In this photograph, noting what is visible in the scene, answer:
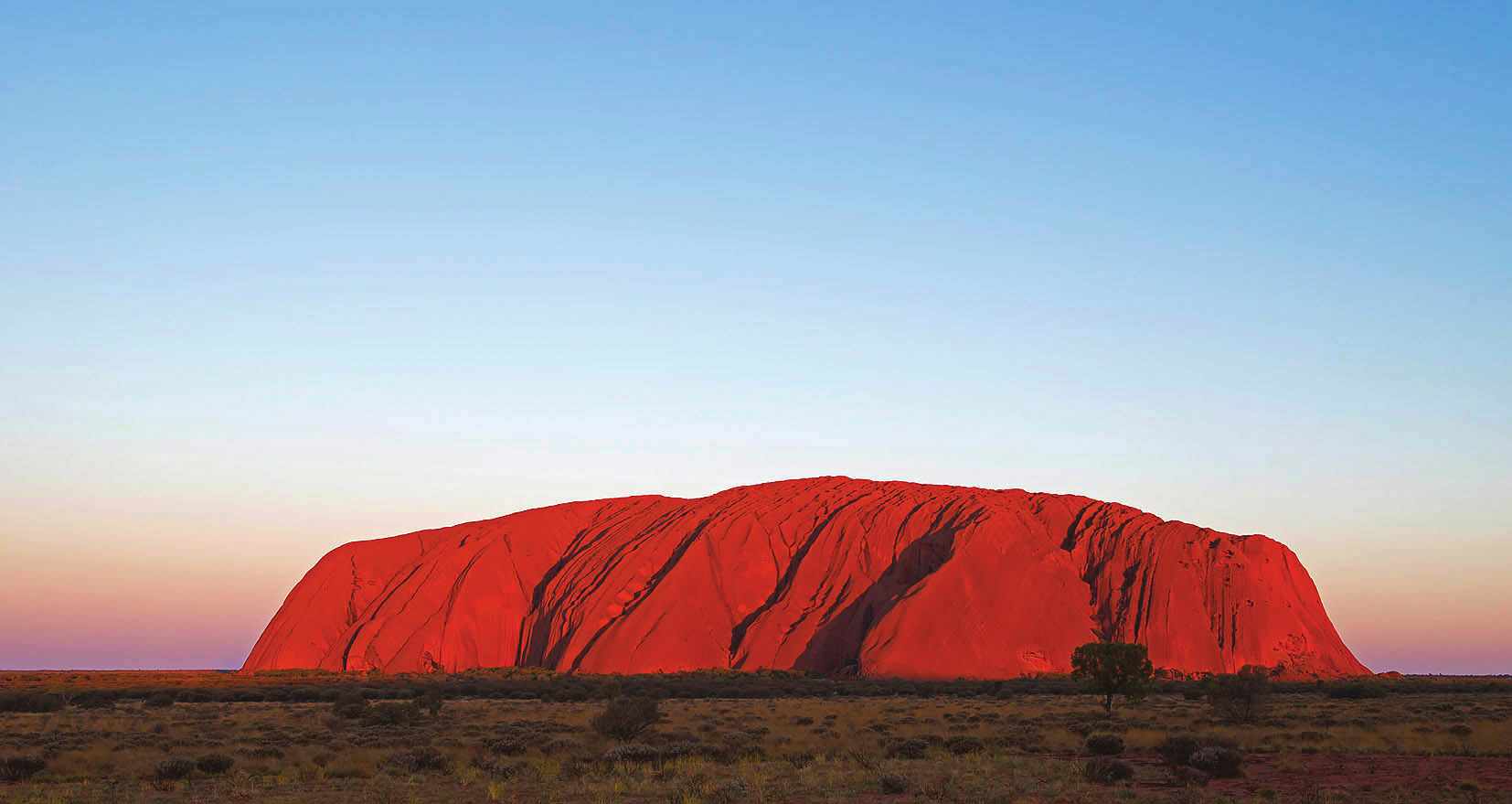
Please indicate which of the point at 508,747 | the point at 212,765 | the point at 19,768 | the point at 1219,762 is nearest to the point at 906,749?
the point at 1219,762

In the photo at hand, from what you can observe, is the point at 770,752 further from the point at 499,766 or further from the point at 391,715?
the point at 391,715

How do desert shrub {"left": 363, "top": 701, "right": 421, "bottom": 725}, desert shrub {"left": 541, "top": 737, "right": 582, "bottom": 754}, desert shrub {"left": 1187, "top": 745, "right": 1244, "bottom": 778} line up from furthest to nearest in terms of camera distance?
desert shrub {"left": 363, "top": 701, "right": 421, "bottom": 725} < desert shrub {"left": 541, "top": 737, "right": 582, "bottom": 754} < desert shrub {"left": 1187, "top": 745, "right": 1244, "bottom": 778}

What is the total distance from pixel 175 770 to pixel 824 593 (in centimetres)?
7665

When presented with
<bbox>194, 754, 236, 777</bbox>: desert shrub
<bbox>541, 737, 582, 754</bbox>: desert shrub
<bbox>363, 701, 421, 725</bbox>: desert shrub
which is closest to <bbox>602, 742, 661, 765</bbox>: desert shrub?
A: <bbox>541, 737, 582, 754</bbox>: desert shrub

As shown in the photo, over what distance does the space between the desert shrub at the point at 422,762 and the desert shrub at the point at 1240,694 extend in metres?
23.4

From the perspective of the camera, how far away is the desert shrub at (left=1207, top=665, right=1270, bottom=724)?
3406cm

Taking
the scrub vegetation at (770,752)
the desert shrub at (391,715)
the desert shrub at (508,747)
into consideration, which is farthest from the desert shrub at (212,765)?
the desert shrub at (391,715)

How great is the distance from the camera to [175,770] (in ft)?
67.1

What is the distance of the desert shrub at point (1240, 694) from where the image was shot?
1341 inches

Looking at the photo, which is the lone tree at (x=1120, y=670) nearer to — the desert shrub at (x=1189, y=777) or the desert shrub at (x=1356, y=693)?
the desert shrub at (x=1356, y=693)

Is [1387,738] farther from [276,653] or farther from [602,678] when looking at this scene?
[276,653]

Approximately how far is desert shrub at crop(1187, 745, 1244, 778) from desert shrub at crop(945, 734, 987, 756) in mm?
5194

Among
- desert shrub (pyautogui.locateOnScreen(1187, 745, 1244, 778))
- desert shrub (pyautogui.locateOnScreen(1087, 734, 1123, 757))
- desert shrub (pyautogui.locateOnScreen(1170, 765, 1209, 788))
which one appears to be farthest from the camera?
desert shrub (pyautogui.locateOnScreen(1087, 734, 1123, 757))

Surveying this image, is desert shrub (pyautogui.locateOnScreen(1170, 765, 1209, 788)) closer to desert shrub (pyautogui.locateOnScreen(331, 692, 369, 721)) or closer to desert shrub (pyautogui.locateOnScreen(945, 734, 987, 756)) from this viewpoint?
desert shrub (pyautogui.locateOnScreen(945, 734, 987, 756))
